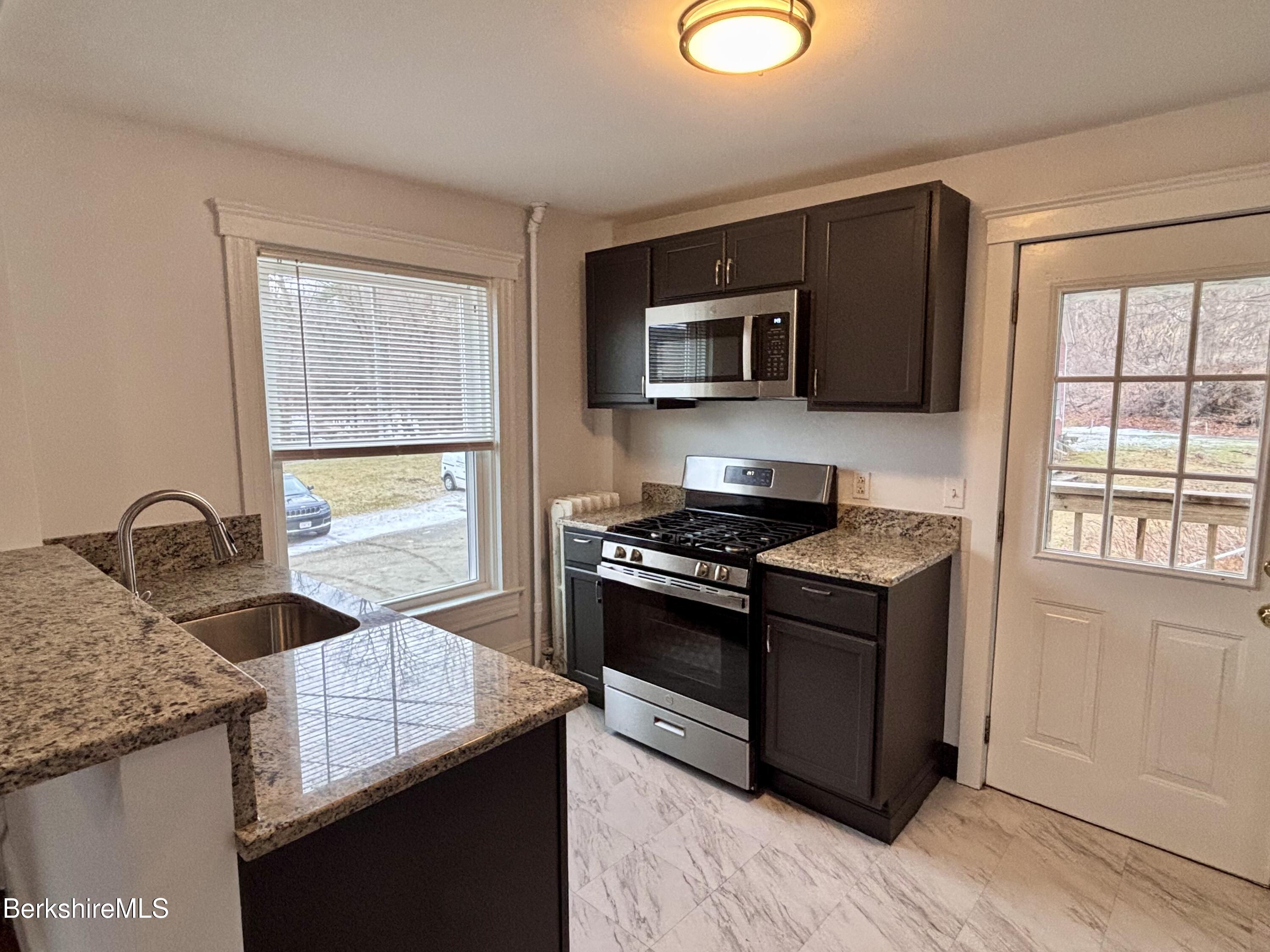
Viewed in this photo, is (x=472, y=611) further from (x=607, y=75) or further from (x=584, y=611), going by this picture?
(x=607, y=75)

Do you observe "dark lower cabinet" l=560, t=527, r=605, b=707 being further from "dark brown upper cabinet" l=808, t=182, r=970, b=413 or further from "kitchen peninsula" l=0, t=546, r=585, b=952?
"kitchen peninsula" l=0, t=546, r=585, b=952

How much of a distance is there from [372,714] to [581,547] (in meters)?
1.91

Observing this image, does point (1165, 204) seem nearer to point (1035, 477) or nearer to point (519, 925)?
point (1035, 477)

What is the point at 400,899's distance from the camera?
1.08 m

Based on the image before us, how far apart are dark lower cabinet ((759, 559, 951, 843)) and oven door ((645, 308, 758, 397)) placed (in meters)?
0.82

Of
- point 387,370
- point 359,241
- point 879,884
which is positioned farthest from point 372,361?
point 879,884

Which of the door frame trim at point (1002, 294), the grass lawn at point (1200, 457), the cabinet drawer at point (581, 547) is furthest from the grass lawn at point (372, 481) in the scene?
the grass lawn at point (1200, 457)

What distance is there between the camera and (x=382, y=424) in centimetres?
278

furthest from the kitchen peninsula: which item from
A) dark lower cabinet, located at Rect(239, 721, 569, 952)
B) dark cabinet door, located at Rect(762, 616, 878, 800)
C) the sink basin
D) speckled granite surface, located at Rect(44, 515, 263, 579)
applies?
dark cabinet door, located at Rect(762, 616, 878, 800)

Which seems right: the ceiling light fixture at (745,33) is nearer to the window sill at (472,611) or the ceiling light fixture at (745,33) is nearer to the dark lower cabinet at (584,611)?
the dark lower cabinet at (584,611)

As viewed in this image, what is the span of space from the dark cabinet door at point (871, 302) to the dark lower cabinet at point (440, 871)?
1695 mm

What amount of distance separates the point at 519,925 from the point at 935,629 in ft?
6.01

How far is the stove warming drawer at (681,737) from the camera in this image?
2502 millimetres

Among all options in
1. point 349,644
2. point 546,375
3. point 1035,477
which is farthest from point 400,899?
point 546,375
